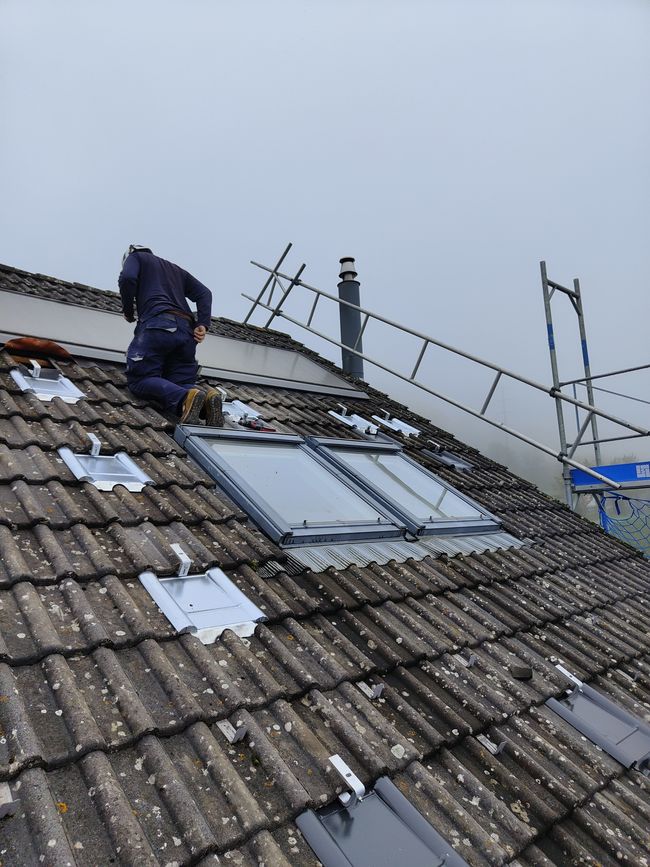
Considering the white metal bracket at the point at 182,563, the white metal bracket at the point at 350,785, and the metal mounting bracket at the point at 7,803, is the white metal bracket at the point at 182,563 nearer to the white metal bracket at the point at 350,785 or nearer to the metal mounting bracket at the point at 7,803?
the white metal bracket at the point at 350,785

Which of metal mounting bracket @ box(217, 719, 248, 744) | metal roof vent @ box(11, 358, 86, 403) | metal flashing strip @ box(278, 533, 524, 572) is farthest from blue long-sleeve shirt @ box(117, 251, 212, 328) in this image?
metal mounting bracket @ box(217, 719, 248, 744)

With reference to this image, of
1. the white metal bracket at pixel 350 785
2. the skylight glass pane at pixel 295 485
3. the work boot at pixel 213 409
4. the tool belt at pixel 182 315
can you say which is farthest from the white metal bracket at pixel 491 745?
the tool belt at pixel 182 315

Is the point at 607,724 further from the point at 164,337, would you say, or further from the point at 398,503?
the point at 164,337

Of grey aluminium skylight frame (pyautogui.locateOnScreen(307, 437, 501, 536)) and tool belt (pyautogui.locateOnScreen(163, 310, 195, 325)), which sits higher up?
tool belt (pyautogui.locateOnScreen(163, 310, 195, 325))

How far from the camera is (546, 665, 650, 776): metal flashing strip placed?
8.11 feet

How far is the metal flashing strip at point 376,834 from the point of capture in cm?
152

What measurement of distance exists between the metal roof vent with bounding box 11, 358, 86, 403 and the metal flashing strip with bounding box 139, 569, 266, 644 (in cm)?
195

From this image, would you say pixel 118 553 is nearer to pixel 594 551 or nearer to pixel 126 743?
pixel 126 743

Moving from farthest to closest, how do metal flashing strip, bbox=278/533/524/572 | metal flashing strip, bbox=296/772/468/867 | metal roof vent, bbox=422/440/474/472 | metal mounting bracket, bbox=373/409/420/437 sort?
metal mounting bracket, bbox=373/409/420/437
metal roof vent, bbox=422/440/474/472
metal flashing strip, bbox=278/533/524/572
metal flashing strip, bbox=296/772/468/867

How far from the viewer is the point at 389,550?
142 inches

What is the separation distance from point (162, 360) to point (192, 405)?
661mm

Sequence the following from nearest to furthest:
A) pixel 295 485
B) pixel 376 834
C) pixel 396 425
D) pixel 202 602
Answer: pixel 376 834 → pixel 202 602 → pixel 295 485 → pixel 396 425

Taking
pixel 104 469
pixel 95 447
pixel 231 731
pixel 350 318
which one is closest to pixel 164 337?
pixel 95 447

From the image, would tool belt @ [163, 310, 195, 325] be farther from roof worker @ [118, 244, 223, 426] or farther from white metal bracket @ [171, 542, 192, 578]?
white metal bracket @ [171, 542, 192, 578]
